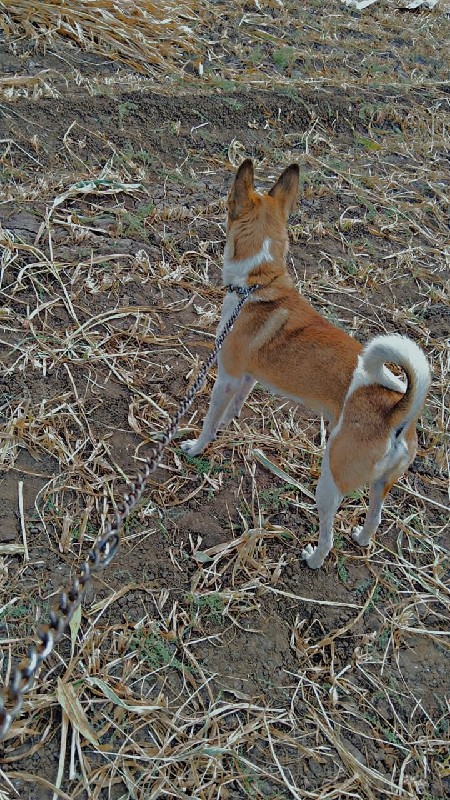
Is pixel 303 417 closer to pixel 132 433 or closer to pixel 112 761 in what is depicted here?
pixel 132 433

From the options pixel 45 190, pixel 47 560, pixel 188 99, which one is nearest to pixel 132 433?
pixel 47 560

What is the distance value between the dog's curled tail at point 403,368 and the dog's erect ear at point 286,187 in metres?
1.26

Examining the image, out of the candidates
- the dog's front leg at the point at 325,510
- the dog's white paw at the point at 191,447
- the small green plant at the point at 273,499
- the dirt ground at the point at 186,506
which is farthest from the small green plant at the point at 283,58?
the dog's front leg at the point at 325,510

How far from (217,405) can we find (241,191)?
122cm

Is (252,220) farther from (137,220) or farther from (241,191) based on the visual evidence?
(137,220)

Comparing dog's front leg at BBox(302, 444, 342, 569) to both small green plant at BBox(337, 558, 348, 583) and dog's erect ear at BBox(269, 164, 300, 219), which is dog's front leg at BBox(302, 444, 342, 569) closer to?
small green plant at BBox(337, 558, 348, 583)

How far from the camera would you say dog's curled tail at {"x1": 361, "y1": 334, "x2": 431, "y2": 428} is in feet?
9.15

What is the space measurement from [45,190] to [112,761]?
14.3ft

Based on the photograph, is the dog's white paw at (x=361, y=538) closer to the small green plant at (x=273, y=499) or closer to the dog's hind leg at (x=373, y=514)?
the dog's hind leg at (x=373, y=514)

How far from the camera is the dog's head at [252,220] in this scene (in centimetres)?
371

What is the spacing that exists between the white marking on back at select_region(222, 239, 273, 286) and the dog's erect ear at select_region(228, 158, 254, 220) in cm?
20

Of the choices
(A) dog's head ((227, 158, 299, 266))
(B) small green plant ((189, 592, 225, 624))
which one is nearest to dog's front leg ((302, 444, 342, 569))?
(B) small green plant ((189, 592, 225, 624))

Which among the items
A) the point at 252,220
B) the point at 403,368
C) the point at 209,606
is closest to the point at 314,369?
the point at 403,368

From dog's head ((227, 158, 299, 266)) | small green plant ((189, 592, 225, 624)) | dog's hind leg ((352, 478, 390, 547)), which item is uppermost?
dog's head ((227, 158, 299, 266))
